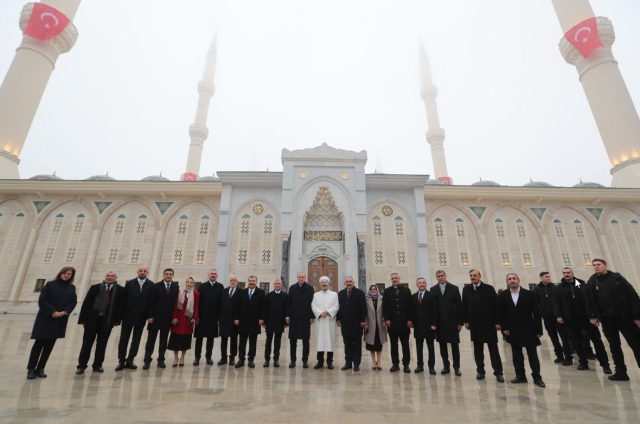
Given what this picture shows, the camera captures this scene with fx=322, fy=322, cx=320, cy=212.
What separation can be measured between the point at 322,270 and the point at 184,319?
9.71 metres

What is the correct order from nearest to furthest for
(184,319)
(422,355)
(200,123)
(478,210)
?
(422,355) < (184,319) < (478,210) < (200,123)

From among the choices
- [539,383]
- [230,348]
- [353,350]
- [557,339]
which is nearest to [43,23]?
[230,348]

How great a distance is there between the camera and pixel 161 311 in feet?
17.2

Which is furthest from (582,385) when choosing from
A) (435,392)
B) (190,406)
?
(190,406)

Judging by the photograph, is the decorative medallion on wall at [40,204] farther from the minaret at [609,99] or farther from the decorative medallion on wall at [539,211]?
the minaret at [609,99]

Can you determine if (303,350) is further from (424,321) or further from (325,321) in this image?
(424,321)

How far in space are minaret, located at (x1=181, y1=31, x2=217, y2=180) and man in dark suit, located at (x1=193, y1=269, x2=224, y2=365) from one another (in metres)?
22.5

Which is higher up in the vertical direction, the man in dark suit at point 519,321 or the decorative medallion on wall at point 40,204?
the decorative medallion on wall at point 40,204

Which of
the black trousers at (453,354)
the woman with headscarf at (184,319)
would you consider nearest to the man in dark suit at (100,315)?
the woman with headscarf at (184,319)

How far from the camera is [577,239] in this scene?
16078mm

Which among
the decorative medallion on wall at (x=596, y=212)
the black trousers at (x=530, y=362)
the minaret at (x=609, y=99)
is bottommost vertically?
the black trousers at (x=530, y=362)

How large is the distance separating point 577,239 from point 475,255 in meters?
5.26

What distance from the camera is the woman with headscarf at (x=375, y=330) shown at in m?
5.25

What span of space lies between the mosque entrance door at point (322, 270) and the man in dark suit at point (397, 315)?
30.3 ft
